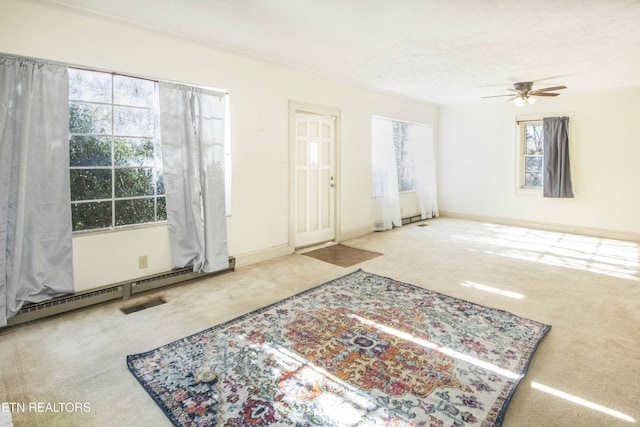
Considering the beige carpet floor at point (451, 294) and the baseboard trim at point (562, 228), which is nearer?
the beige carpet floor at point (451, 294)

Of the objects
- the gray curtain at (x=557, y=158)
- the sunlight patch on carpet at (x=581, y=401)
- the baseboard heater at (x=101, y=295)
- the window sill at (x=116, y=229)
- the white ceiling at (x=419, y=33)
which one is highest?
the white ceiling at (x=419, y=33)

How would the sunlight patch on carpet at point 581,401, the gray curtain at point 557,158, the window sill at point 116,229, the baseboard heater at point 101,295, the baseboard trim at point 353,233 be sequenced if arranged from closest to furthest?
the sunlight patch on carpet at point 581,401, the baseboard heater at point 101,295, the window sill at point 116,229, the baseboard trim at point 353,233, the gray curtain at point 557,158

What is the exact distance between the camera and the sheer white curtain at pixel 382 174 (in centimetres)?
655

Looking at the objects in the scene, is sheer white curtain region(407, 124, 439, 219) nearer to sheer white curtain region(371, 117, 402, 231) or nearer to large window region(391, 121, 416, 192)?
large window region(391, 121, 416, 192)

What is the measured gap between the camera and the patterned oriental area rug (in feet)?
6.11

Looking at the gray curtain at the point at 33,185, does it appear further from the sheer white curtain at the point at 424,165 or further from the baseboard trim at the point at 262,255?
the sheer white curtain at the point at 424,165

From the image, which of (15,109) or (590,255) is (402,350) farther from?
(590,255)

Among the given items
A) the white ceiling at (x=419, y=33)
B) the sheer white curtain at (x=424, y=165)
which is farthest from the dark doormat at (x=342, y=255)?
the sheer white curtain at (x=424, y=165)

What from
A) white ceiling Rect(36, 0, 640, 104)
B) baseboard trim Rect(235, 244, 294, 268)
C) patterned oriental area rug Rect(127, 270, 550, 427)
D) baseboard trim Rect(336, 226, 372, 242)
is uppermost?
white ceiling Rect(36, 0, 640, 104)

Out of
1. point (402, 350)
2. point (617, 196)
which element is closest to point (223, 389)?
point (402, 350)

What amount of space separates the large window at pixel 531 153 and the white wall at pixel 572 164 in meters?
0.18

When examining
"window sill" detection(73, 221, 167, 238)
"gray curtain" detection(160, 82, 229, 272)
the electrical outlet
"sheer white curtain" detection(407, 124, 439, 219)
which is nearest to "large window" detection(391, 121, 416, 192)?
"sheer white curtain" detection(407, 124, 439, 219)

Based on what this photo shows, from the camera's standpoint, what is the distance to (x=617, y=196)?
617 centimetres

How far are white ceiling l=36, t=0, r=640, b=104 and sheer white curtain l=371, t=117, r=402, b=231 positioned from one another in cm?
140
